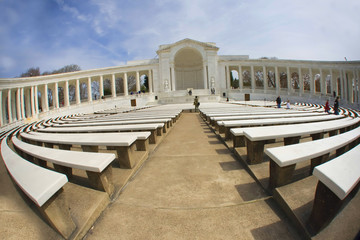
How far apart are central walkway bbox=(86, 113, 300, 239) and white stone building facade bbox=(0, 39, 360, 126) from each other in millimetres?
32589

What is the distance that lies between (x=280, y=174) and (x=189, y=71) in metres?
50.6

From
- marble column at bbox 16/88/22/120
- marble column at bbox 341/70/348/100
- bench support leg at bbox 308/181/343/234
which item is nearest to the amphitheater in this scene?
bench support leg at bbox 308/181/343/234

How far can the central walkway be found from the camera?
170 centimetres

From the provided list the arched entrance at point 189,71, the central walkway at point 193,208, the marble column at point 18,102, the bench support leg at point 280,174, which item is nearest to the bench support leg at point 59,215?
the central walkway at point 193,208

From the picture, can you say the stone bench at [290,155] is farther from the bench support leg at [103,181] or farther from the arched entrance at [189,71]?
the arched entrance at [189,71]

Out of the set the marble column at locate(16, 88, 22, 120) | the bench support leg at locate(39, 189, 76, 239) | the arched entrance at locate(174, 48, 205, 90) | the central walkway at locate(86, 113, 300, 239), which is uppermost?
the arched entrance at locate(174, 48, 205, 90)

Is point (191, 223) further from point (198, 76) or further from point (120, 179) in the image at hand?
point (198, 76)

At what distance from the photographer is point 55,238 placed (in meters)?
1.58

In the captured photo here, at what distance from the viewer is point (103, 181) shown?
2.28m

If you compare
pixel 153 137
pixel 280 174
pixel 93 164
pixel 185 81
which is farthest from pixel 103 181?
pixel 185 81

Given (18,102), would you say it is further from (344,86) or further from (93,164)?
(344,86)

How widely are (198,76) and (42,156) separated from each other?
1957 inches

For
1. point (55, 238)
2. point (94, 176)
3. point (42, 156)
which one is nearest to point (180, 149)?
point (94, 176)

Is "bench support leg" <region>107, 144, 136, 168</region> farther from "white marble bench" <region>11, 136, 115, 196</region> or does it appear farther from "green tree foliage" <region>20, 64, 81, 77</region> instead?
"green tree foliage" <region>20, 64, 81, 77</region>
